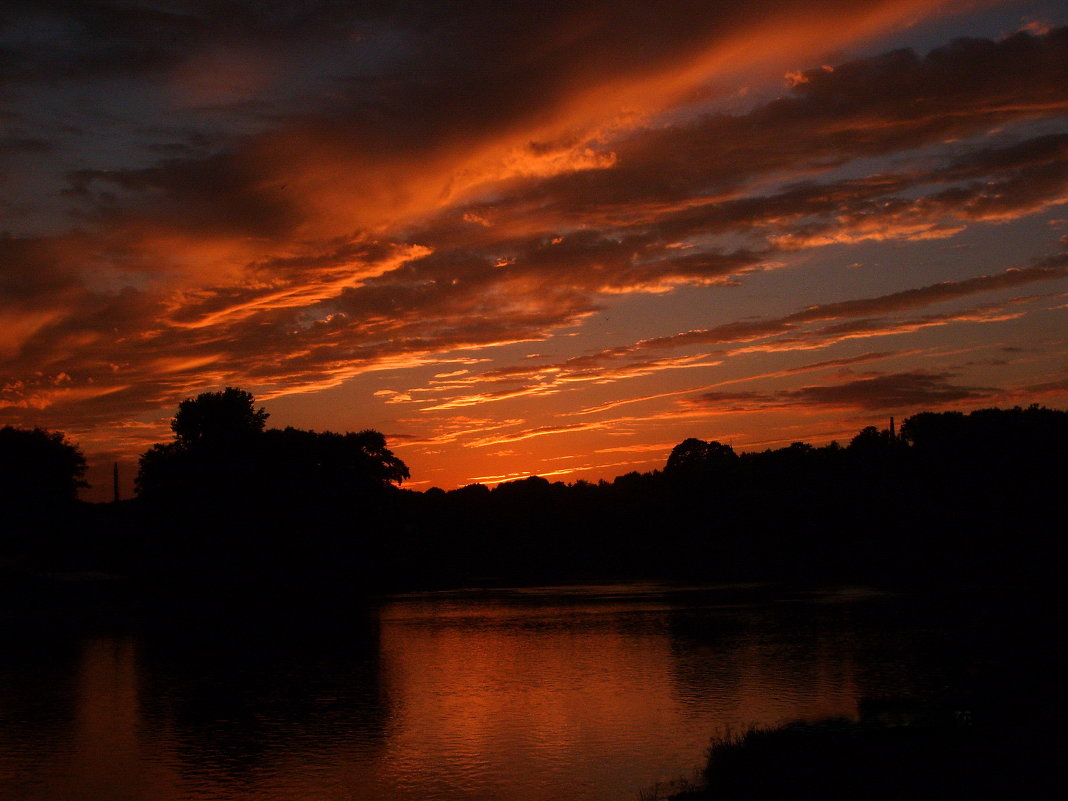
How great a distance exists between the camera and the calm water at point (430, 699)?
76.1 feet

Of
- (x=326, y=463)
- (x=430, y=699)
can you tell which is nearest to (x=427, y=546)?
(x=326, y=463)

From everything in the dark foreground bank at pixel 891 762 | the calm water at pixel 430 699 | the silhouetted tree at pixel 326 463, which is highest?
the silhouetted tree at pixel 326 463

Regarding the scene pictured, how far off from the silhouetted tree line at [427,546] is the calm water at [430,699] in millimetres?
40851

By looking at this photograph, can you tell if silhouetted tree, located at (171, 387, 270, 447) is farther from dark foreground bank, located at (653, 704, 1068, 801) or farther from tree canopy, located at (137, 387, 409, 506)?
dark foreground bank, located at (653, 704, 1068, 801)

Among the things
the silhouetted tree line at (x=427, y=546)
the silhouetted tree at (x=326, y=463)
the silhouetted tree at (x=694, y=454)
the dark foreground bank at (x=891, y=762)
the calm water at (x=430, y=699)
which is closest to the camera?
the dark foreground bank at (x=891, y=762)

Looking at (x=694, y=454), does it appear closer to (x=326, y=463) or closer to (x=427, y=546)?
(x=427, y=546)

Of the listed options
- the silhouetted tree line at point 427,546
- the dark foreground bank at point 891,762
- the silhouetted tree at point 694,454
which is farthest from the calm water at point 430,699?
the silhouetted tree at point 694,454

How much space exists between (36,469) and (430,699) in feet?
298

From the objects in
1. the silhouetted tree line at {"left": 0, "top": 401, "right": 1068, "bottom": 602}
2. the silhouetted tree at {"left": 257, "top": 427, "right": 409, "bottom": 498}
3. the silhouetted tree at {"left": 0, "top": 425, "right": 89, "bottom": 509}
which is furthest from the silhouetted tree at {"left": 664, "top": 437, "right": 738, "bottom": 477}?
the silhouetted tree at {"left": 0, "top": 425, "right": 89, "bottom": 509}

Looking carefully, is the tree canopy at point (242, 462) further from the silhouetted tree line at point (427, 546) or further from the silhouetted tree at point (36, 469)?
the silhouetted tree at point (36, 469)

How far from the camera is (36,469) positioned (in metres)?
110

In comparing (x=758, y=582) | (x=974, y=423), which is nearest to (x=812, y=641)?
(x=758, y=582)

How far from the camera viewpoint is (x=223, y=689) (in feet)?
120

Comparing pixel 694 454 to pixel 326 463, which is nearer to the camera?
pixel 326 463
